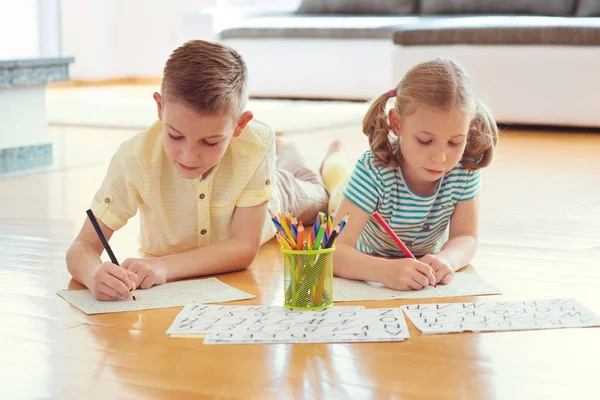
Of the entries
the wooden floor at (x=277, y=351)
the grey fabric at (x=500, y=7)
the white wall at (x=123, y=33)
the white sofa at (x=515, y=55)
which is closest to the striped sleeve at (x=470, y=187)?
the wooden floor at (x=277, y=351)

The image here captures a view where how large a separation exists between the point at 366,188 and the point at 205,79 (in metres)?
0.39

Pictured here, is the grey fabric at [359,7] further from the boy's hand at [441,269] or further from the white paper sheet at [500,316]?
the white paper sheet at [500,316]

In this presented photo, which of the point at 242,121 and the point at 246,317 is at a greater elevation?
the point at 242,121

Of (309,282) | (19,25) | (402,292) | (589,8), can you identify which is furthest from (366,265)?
(19,25)

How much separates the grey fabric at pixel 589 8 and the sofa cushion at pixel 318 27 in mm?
820

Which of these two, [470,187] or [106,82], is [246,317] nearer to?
[470,187]

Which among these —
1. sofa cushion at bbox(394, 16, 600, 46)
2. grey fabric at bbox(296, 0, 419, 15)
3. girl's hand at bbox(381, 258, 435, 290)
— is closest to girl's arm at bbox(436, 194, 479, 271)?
girl's hand at bbox(381, 258, 435, 290)

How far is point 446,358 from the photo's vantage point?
128cm

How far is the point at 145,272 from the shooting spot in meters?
1.61

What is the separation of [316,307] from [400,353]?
223mm

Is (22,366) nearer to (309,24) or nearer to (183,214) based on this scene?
(183,214)

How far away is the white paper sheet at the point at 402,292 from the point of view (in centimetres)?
157

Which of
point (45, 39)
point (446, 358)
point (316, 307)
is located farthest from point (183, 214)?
point (45, 39)

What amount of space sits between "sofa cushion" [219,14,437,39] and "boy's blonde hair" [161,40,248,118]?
11.6 feet
